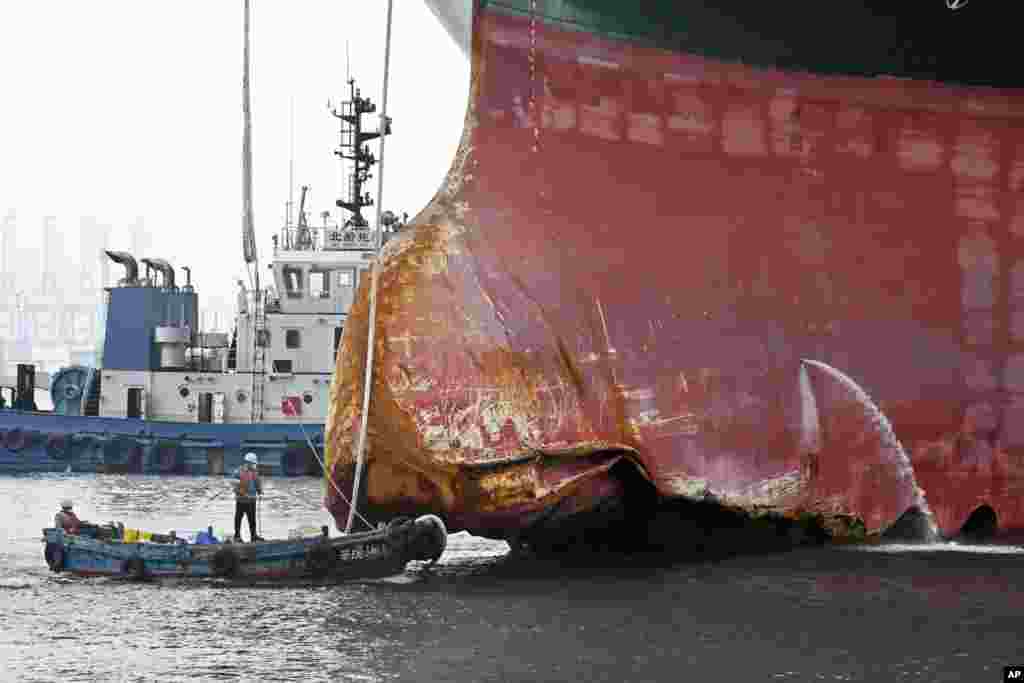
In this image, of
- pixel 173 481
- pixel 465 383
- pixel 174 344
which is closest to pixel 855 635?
pixel 465 383

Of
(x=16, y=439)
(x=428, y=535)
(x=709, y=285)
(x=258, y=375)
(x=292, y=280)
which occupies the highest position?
(x=292, y=280)

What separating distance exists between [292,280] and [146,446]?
4.17 metres

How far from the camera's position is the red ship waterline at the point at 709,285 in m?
14.8

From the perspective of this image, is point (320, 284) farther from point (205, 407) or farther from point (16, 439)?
point (16, 439)

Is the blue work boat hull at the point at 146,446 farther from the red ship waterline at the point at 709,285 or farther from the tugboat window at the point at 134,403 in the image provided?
the red ship waterline at the point at 709,285

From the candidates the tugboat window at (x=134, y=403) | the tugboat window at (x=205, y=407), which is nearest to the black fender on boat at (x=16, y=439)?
the tugboat window at (x=134, y=403)

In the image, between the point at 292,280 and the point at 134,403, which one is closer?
the point at 292,280

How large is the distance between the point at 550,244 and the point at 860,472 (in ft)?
12.2

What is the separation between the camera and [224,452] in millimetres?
30250

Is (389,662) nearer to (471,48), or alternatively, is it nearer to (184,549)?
(184,549)

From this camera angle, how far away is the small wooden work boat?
15148mm

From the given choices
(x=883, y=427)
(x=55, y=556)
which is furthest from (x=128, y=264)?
(x=883, y=427)

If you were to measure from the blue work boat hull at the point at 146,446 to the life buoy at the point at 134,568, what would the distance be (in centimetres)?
1329

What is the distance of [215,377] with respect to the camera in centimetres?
3141
